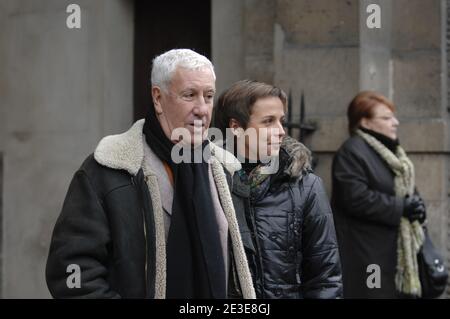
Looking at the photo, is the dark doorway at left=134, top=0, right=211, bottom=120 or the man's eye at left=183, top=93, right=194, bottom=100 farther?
the dark doorway at left=134, top=0, right=211, bottom=120

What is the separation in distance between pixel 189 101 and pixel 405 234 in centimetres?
326

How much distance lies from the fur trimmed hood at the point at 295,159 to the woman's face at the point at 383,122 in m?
2.54

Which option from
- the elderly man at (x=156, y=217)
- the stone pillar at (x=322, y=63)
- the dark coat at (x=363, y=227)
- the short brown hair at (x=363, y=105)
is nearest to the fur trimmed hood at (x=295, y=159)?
the elderly man at (x=156, y=217)

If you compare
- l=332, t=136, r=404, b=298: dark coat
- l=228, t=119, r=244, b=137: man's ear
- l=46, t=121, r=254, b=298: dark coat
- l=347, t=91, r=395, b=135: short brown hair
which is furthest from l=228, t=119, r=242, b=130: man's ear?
l=347, t=91, r=395, b=135: short brown hair

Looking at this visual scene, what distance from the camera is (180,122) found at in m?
3.35

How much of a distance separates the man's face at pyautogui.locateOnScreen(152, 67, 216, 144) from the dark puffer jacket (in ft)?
1.33

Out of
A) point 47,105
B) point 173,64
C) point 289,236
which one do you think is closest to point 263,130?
point 289,236

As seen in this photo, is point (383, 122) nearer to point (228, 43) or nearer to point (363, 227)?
point (363, 227)

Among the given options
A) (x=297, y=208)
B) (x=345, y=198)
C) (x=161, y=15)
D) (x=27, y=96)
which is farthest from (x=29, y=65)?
(x=297, y=208)

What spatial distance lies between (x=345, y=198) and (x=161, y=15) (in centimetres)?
245

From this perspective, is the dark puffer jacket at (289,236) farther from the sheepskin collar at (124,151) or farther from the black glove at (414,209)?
the black glove at (414,209)

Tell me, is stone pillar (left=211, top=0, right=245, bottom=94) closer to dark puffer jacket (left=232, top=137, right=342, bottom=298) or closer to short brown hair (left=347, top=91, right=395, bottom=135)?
short brown hair (left=347, top=91, right=395, bottom=135)

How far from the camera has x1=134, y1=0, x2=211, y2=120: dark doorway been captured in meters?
7.43
